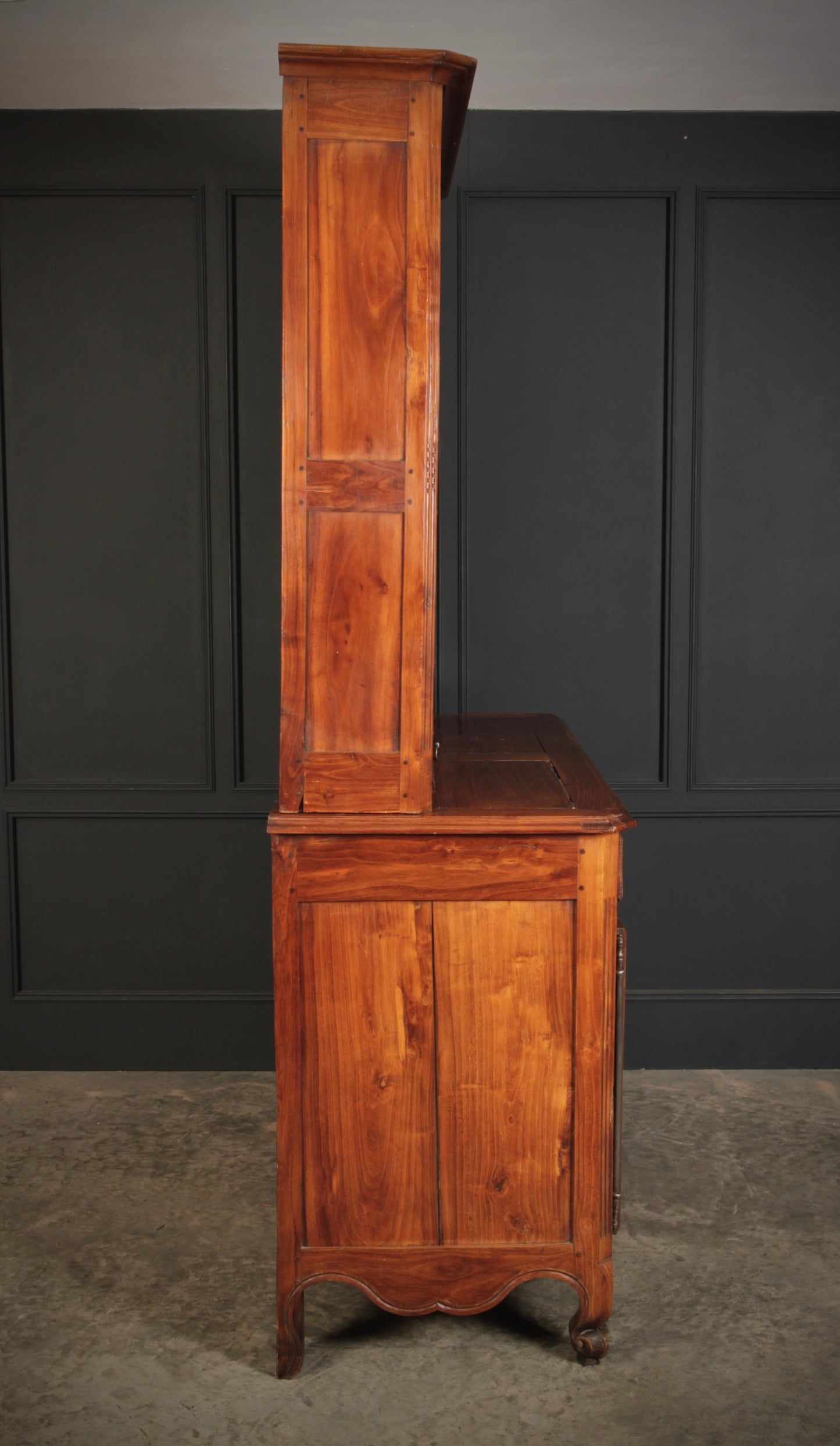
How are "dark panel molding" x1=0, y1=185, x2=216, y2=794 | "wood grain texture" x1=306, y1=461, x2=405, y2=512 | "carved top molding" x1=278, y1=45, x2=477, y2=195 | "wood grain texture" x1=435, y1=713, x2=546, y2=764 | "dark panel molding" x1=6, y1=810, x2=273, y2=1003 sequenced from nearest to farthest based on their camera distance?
"carved top molding" x1=278, y1=45, x2=477, y2=195 → "wood grain texture" x1=306, y1=461, x2=405, y2=512 → "wood grain texture" x1=435, y1=713, x2=546, y2=764 → "dark panel molding" x1=0, y1=185, x2=216, y2=794 → "dark panel molding" x1=6, y1=810, x2=273, y2=1003

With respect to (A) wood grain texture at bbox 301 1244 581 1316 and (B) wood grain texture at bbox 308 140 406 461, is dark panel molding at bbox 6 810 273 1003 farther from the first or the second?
(B) wood grain texture at bbox 308 140 406 461

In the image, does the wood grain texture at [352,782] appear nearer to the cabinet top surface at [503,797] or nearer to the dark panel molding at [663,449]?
the cabinet top surface at [503,797]

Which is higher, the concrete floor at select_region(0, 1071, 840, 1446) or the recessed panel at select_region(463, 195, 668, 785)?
the recessed panel at select_region(463, 195, 668, 785)

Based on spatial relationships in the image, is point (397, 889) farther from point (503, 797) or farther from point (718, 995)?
point (718, 995)

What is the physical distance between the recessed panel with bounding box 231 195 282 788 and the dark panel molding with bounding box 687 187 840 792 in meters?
1.31

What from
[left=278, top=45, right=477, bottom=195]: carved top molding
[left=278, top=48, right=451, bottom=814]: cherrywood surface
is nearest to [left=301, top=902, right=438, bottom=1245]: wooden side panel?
[left=278, top=48, right=451, bottom=814]: cherrywood surface

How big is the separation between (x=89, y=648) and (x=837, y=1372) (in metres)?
2.82

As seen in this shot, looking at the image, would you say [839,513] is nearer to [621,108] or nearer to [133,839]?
[621,108]

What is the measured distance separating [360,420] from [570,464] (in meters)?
1.63

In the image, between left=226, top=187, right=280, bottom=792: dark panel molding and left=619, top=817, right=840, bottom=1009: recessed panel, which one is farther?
left=619, top=817, right=840, bottom=1009: recessed panel

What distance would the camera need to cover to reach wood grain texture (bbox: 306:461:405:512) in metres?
2.15

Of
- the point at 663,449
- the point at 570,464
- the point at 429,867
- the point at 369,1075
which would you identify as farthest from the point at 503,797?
the point at 663,449

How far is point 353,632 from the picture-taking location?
2197 mm

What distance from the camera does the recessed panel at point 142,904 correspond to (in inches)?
147
